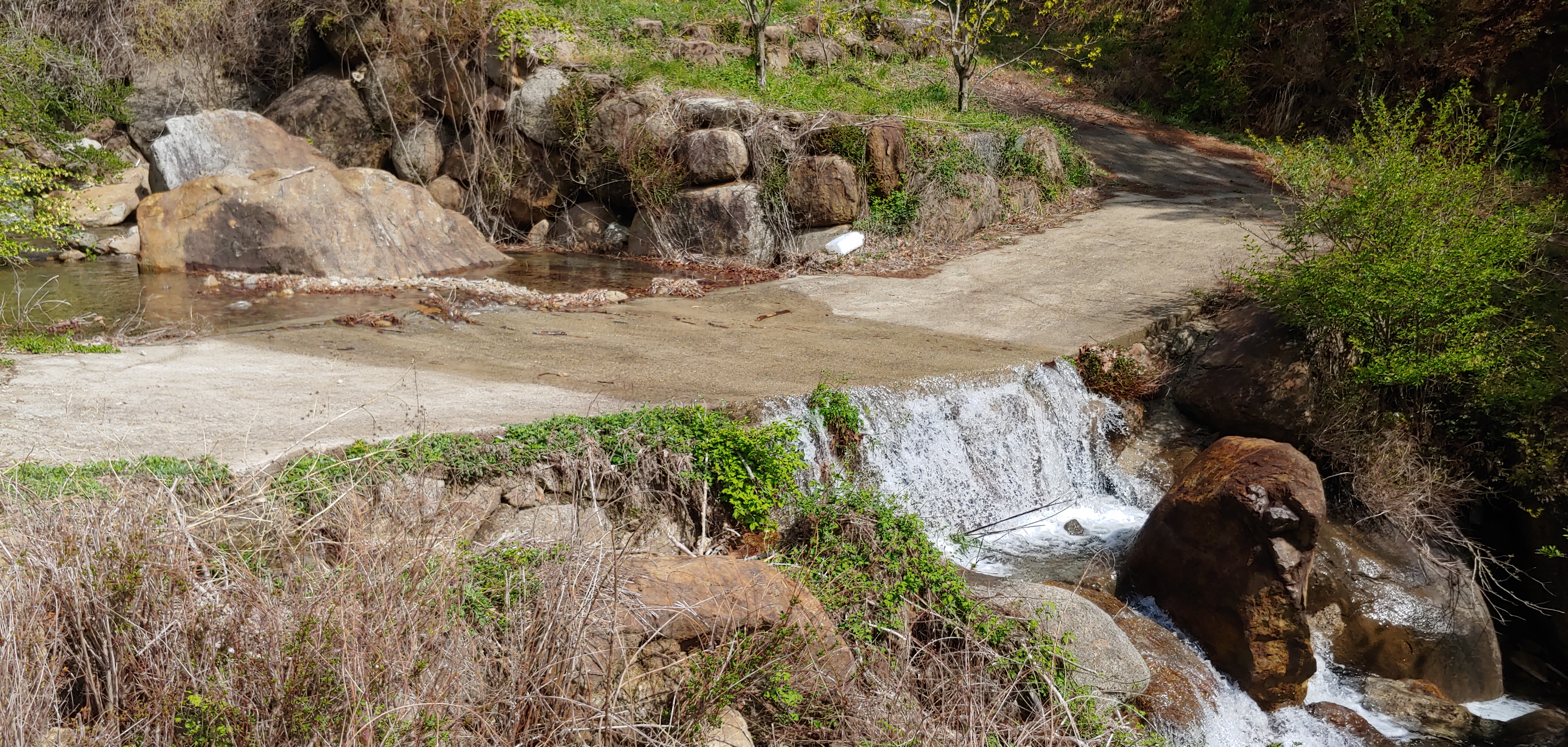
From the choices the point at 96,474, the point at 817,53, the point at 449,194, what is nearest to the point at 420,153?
the point at 449,194

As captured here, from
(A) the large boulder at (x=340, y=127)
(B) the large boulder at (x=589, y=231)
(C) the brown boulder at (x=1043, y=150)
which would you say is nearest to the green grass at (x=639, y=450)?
(B) the large boulder at (x=589, y=231)

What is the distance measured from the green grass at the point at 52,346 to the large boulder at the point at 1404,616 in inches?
328

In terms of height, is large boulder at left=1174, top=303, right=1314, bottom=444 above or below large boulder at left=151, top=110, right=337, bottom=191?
below

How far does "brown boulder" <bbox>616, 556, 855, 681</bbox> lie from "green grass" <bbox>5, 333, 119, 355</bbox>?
4.99 metres

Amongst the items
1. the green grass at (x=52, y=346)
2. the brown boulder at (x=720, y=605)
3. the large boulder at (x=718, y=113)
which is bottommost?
the brown boulder at (x=720, y=605)

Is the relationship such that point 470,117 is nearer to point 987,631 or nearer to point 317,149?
point 317,149

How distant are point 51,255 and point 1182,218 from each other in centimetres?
1386

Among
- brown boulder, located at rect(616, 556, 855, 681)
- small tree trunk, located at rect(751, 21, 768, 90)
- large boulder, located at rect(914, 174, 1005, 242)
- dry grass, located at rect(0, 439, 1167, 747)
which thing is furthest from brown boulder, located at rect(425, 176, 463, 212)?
brown boulder, located at rect(616, 556, 855, 681)

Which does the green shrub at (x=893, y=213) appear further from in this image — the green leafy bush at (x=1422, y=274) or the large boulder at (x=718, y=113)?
the green leafy bush at (x=1422, y=274)

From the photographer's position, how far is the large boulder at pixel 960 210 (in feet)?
39.1

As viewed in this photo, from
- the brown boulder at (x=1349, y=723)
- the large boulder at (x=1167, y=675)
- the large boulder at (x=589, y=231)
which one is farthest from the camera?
the large boulder at (x=589, y=231)

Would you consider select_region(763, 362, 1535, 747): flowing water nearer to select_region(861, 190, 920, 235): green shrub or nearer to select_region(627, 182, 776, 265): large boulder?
select_region(861, 190, 920, 235): green shrub

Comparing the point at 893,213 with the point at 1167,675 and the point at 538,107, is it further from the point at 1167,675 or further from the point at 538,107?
the point at 1167,675

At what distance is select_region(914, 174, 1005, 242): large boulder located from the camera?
39.1 feet
